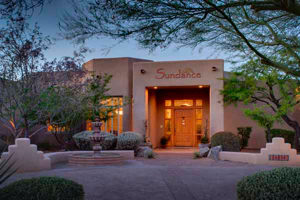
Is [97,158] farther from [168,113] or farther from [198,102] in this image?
[198,102]

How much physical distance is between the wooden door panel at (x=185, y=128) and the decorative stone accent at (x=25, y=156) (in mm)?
10138

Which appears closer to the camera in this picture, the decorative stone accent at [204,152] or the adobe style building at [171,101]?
the decorative stone accent at [204,152]

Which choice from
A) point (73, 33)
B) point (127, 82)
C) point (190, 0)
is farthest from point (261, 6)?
point (127, 82)

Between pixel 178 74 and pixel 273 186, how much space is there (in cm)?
1275

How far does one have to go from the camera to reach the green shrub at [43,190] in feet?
14.5

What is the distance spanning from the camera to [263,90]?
15852 millimetres

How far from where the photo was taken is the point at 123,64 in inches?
733

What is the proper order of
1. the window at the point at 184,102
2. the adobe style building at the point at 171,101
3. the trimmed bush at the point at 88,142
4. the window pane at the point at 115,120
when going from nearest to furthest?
1. the trimmed bush at the point at 88,142
2. the adobe style building at the point at 171,101
3. the window pane at the point at 115,120
4. the window at the point at 184,102

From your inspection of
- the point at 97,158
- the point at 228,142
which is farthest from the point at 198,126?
the point at 97,158

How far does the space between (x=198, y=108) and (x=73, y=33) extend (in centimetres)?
1419

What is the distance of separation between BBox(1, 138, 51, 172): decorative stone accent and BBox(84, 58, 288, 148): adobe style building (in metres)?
7.11

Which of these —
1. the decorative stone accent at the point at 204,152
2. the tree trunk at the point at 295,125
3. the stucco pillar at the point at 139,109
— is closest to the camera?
the decorative stone accent at the point at 204,152

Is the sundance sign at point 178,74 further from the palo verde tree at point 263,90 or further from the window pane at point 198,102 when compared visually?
the window pane at point 198,102

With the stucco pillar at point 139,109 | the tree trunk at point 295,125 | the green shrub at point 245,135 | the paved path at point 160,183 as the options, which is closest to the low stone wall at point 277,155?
the paved path at point 160,183
